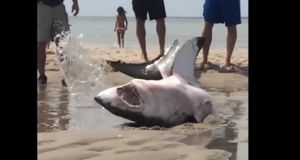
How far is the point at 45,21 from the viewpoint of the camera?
20.2 ft

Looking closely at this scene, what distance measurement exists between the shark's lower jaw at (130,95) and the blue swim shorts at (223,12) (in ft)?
11.1

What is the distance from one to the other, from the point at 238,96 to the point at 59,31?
2.34 metres

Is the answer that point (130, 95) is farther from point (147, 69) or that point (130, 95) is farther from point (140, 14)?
point (140, 14)

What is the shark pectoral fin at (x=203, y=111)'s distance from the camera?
376 centimetres

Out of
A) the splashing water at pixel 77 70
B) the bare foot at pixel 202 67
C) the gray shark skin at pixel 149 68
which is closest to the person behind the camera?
the gray shark skin at pixel 149 68

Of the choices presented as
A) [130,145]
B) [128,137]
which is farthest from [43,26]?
[130,145]

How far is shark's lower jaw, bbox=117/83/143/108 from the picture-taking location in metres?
3.70

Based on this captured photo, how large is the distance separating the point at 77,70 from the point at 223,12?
2.37m

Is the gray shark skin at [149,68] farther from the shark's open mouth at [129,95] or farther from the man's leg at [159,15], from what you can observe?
the man's leg at [159,15]

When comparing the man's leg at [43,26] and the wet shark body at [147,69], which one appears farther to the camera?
the man's leg at [43,26]

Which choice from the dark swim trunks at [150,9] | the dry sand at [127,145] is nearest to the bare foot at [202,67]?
the dark swim trunks at [150,9]

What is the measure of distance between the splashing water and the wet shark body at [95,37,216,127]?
1.42 metres
